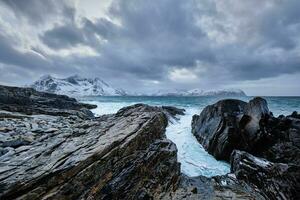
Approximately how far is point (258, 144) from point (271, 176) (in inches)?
148

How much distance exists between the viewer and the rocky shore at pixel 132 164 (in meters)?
4.68

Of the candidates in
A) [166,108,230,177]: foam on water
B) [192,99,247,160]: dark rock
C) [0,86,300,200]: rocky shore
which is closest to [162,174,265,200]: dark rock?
[0,86,300,200]: rocky shore

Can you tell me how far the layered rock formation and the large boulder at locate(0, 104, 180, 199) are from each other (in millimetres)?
3379

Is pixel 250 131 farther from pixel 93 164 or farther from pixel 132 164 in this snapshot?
pixel 93 164

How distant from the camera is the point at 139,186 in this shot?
20.4 ft

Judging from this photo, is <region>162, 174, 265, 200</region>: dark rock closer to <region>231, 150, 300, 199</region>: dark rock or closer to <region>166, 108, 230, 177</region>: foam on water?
<region>231, 150, 300, 199</region>: dark rock

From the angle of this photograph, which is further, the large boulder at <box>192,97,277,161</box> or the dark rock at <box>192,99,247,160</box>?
the dark rock at <box>192,99,247,160</box>

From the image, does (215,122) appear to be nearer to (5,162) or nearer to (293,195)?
(293,195)

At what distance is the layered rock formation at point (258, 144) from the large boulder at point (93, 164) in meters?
3.38

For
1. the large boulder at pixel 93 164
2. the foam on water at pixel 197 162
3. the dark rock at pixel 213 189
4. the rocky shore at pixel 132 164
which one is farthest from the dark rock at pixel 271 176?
the large boulder at pixel 93 164

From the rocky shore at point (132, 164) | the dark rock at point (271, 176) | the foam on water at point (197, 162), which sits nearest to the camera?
the rocky shore at point (132, 164)

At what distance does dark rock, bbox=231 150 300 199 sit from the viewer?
251 inches

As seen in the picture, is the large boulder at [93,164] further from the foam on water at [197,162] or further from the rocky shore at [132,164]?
the foam on water at [197,162]

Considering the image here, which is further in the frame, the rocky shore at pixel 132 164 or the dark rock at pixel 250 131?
the dark rock at pixel 250 131
